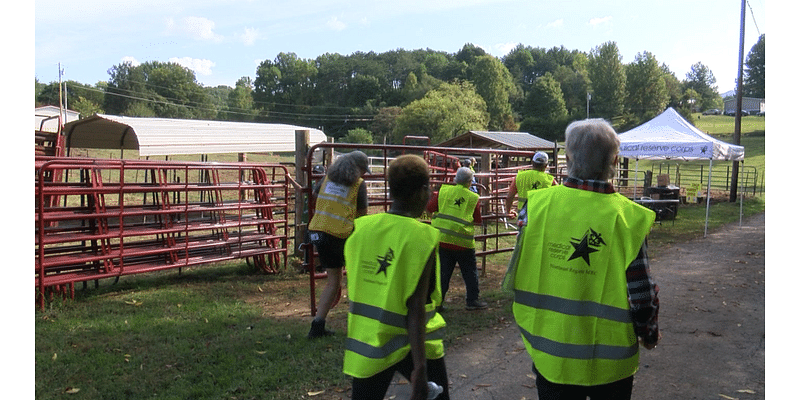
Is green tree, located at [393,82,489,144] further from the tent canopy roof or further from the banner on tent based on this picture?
the banner on tent

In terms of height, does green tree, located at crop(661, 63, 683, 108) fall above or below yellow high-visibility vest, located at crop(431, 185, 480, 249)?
above

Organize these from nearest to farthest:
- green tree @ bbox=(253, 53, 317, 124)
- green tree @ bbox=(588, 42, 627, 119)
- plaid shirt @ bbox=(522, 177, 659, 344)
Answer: plaid shirt @ bbox=(522, 177, 659, 344) → green tree @ bbox=(588, 42, 627, 119) → green tree @ bbox=(253, 53, 317, 124)

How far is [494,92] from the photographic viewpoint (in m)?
83.0

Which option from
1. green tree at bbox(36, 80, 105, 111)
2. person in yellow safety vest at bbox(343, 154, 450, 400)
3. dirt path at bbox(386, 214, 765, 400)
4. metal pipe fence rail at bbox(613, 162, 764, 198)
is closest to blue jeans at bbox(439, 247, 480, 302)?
dirt path at bbox(386, 214, 765, 400)

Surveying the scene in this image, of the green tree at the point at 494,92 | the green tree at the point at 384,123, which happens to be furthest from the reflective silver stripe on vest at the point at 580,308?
the green tree at the point at 494,92

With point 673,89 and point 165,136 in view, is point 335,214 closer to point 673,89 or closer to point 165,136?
point 165,136

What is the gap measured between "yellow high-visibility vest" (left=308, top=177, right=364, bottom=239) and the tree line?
52.0 meters

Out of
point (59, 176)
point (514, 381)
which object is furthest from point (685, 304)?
point (59, 176)

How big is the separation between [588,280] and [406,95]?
8864 cm

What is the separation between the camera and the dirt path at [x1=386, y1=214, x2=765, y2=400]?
4531 millimetres

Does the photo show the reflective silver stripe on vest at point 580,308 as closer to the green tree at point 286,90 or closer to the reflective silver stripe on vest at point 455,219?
the reflective silver stripe on vest at point 455,219

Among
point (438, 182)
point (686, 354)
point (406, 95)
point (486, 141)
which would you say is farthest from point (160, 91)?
point (686, 354)

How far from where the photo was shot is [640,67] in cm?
8306

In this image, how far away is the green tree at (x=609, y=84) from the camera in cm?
8400
